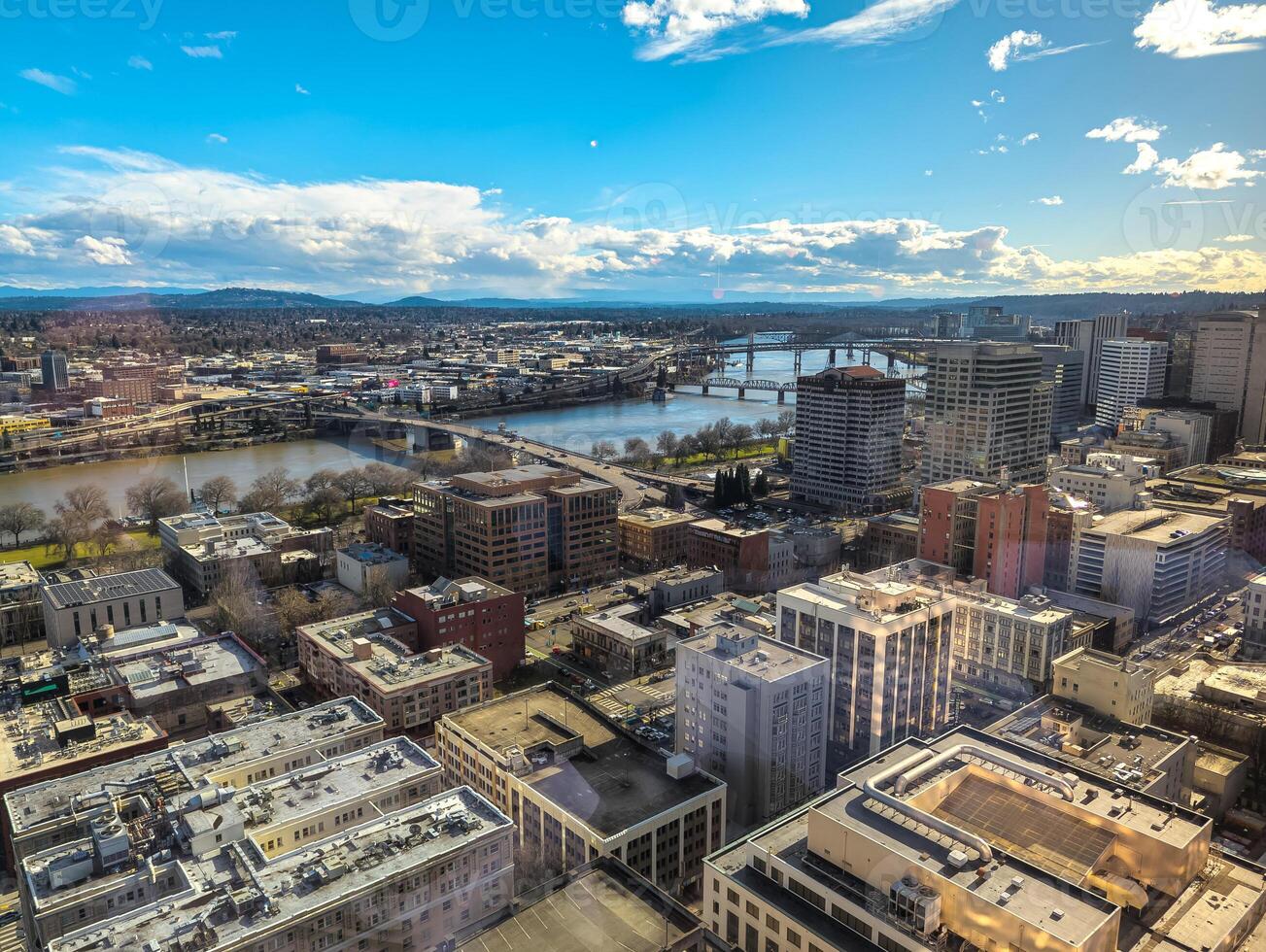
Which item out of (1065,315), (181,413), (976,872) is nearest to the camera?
(976,872)

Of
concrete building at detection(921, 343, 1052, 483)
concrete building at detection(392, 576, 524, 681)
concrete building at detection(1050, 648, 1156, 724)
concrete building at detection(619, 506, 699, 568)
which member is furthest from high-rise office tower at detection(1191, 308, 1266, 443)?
concrete building at detection(392, 576, 524, 681)

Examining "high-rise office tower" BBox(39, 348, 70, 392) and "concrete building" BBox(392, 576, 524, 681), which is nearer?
"concrete building" BBox(392, 576, 524, 681)

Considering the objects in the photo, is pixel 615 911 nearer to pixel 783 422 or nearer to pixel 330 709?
pixel 330 709

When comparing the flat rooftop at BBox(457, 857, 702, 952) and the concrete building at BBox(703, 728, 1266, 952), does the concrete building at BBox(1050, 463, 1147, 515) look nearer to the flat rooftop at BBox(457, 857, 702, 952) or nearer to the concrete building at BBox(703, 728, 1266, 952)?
the concrete building at BBox(703, 728, 1266, 952)

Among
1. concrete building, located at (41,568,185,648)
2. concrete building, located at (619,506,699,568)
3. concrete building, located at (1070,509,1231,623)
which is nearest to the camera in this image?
concrete building, located at (41,568,185,648)

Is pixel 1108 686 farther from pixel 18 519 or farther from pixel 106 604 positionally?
pixel 18 519

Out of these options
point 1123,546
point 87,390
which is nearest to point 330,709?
point 1123,546

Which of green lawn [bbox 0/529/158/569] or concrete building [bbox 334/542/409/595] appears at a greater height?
concrete building [bbox 334/542/409/595]
